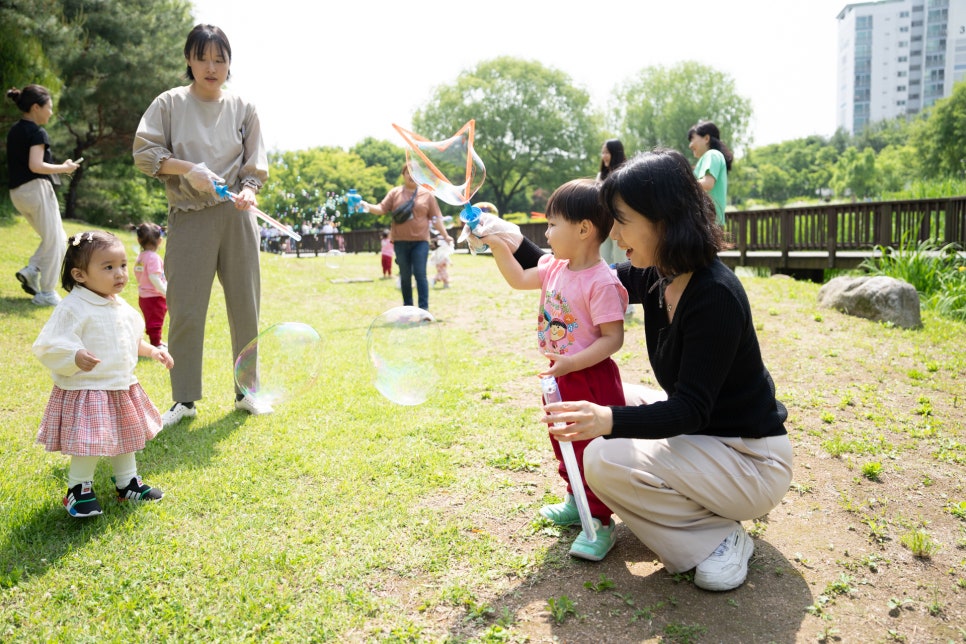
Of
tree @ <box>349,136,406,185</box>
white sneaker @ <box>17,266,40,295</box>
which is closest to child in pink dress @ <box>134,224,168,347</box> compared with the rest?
white sneaker @ <box>17,266,40,295</box>

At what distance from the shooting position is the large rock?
6727 millimetres

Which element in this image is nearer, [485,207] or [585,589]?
[585,589]

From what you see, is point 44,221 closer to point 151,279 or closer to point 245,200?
point 151,279

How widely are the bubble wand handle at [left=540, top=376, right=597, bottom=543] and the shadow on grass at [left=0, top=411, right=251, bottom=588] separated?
1835mm

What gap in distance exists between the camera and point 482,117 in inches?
2111

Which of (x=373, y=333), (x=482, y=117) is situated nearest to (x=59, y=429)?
(x=373, y=333)

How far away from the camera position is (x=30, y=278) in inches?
287

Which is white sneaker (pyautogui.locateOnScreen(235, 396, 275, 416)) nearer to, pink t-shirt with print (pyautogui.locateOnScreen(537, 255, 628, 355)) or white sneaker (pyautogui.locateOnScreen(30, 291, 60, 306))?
pink t-shirt with print (pyautogui.locateOnScreen(537, 255, 628, 355))

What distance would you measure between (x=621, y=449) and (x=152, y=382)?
4118mm

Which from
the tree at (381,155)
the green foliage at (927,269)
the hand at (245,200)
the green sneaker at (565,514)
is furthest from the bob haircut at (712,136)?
the tree at (381,155)

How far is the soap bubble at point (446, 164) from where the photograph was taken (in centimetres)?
303

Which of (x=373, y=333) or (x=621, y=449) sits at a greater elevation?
(x=373, y=333)

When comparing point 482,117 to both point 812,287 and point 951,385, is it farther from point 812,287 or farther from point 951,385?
point 951,385

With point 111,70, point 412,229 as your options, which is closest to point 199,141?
point 412,229
